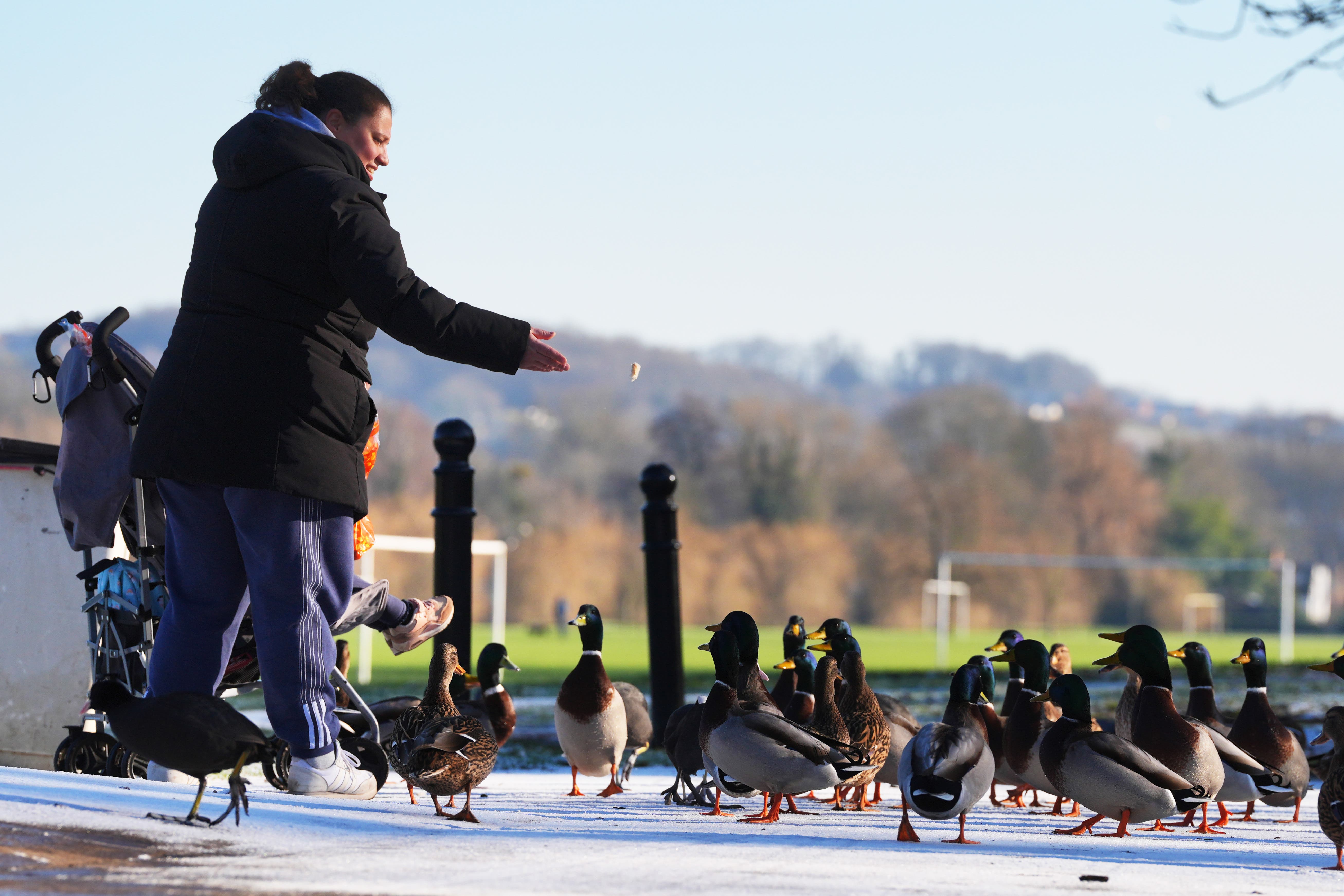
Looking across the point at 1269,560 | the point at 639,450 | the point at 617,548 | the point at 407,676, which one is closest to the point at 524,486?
the point at 639,450

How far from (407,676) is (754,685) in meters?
16.0

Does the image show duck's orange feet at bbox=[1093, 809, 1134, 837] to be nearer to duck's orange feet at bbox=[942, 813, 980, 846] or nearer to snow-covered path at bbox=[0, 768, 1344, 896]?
snow-covered path at bbox=[0, 768, 1344, 896]

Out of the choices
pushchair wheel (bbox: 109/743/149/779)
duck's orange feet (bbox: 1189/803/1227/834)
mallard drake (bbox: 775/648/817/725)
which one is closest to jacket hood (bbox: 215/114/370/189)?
pushchair wheel (bbox: 109/743/149/779)

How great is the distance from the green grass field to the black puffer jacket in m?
5.21

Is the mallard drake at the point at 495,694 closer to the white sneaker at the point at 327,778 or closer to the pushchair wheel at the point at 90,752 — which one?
the pushchair wheel at the point at 90,752

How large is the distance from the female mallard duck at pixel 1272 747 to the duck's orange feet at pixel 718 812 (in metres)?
1.98

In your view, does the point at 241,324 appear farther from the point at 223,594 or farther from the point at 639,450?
the point at 639,450

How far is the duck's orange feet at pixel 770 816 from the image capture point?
4.70m

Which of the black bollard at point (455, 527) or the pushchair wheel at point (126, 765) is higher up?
the black bollard at point (455, 527)

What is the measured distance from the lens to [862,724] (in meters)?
5.44

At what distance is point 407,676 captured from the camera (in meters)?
21.0

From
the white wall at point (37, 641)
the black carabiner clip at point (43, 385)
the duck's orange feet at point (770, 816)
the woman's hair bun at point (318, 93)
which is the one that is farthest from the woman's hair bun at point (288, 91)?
the duck's orange feet at point (770, 816)

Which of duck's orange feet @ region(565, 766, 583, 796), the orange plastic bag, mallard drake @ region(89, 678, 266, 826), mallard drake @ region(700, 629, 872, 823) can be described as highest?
the orange plastic bag

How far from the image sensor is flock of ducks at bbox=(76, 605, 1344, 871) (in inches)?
171
